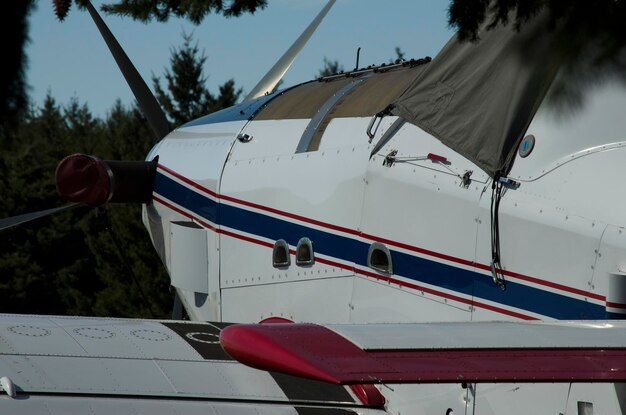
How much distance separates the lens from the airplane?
4594mm

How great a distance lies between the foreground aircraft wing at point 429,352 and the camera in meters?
4.12

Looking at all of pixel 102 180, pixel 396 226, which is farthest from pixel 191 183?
pixel 396 226

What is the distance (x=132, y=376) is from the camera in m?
6.11

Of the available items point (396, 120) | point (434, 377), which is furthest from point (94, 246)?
point (434, 377)

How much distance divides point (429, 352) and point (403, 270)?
285cm

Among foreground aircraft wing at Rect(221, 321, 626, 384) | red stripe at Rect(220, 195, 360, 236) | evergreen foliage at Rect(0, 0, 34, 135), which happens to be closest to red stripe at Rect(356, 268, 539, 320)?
red stripe at Rect(220, 195, 360, 236)

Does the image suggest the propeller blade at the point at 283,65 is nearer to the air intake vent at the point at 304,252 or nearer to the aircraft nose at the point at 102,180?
the aircraft nose at the point at 102,180

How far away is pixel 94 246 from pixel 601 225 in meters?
34.8

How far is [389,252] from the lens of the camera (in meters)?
7.45

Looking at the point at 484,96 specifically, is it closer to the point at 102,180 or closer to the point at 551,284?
the point at 551,284

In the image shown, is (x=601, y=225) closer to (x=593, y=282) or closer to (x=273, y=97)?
(x=593, y=282)

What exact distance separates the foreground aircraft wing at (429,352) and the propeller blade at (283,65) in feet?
22.3

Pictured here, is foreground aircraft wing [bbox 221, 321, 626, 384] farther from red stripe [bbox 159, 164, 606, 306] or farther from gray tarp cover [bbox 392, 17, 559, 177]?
gray tarp cover [bbox 392, 17, 559, 177]

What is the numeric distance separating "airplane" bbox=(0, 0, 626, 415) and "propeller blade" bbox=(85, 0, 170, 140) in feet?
8.49
